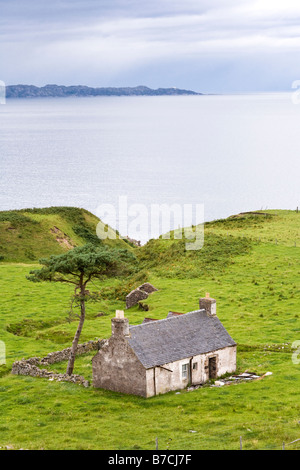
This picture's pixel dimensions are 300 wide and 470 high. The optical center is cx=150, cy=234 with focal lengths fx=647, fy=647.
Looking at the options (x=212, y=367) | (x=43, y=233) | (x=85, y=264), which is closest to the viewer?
(x=85, y=264)

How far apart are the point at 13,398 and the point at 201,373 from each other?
436 inches

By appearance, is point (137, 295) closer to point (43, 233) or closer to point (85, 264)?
point (85, 264)

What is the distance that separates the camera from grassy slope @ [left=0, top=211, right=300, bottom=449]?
96.9ft

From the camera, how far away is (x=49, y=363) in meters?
44.4

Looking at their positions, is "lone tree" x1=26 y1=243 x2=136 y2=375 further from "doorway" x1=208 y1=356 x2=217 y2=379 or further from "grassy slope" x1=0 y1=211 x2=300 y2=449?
"doorway" x1=208 y1=356 x2=217 y2=379

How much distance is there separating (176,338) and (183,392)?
3.32 m

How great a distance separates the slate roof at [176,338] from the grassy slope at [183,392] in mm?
2248

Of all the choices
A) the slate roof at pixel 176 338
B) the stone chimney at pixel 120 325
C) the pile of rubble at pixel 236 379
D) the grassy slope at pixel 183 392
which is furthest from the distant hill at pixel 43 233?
the stone chimney at pixel 120 325

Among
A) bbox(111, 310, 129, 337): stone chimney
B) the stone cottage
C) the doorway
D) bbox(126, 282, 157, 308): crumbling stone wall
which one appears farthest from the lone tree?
bbox(126, 282, 157, 308): crumbling stone wall

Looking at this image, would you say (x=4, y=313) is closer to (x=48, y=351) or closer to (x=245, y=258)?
Answer: (x=48, y=351)

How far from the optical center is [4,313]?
58625 mm

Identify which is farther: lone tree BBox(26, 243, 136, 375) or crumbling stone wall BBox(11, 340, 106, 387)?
crumbling stone wall BBox(11, 340, 106, 387)

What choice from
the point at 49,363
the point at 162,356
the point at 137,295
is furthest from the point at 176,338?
the point at 137,295
